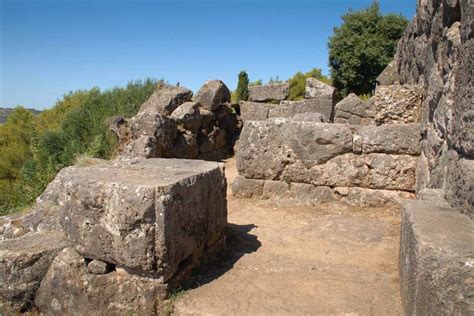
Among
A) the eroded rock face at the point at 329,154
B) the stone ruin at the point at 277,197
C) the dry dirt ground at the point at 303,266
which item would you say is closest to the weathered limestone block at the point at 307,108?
the stone ruin at the point at 277,197

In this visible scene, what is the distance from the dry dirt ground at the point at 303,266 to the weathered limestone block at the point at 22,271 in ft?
3.96

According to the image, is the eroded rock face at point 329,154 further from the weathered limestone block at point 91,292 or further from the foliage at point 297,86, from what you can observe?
the foliage at point 297,86

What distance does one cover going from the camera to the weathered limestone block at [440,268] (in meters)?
1.86

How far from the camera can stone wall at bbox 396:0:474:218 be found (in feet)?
8.81

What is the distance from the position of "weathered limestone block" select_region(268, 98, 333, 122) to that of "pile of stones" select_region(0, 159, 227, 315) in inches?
365

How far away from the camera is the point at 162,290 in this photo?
9.16 feet

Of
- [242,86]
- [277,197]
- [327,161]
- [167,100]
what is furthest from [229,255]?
[242,86]

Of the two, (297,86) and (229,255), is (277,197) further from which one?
(297,86)

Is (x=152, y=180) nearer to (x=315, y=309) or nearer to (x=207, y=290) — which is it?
(x=207, y=290)

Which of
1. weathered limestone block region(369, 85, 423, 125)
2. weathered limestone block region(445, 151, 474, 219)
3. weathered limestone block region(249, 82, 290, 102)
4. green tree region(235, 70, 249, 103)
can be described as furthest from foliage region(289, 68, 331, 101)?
weathered limestone block region(445, 151, 474, 219)

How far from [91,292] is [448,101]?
3.53 meters

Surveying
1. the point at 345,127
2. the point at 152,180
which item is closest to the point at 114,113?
the point at 345,127

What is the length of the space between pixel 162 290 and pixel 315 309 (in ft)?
3.63

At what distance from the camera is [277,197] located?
18.2 ft
